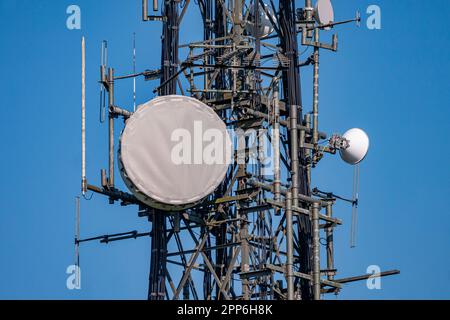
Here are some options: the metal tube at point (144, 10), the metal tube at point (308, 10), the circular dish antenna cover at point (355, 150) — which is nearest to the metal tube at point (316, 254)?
the circular dish antenna cover at point (355, 150)

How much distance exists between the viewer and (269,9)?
Answer: 8088 cm

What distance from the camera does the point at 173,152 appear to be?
74.2 meters

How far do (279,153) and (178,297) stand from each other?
5583 millimetres

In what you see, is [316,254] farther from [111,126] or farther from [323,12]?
[323,12]

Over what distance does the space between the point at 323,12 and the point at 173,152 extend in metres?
7.99

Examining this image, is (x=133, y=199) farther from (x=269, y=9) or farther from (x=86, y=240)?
(x=269, y=9)

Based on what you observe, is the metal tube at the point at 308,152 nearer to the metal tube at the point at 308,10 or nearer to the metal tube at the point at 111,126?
the metal tube at the point at 308,10

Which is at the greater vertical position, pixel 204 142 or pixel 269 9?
pixel 269 9

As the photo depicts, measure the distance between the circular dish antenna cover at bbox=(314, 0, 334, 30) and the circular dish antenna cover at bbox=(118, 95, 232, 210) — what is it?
600 centimetres

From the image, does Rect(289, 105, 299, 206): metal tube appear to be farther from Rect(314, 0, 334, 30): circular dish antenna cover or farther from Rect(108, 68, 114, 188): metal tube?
Rect(108, 68, 114, 188): metal tube

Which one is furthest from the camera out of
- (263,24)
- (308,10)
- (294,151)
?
(263,24)

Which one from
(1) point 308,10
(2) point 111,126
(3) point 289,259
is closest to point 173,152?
(2) point 111,126
